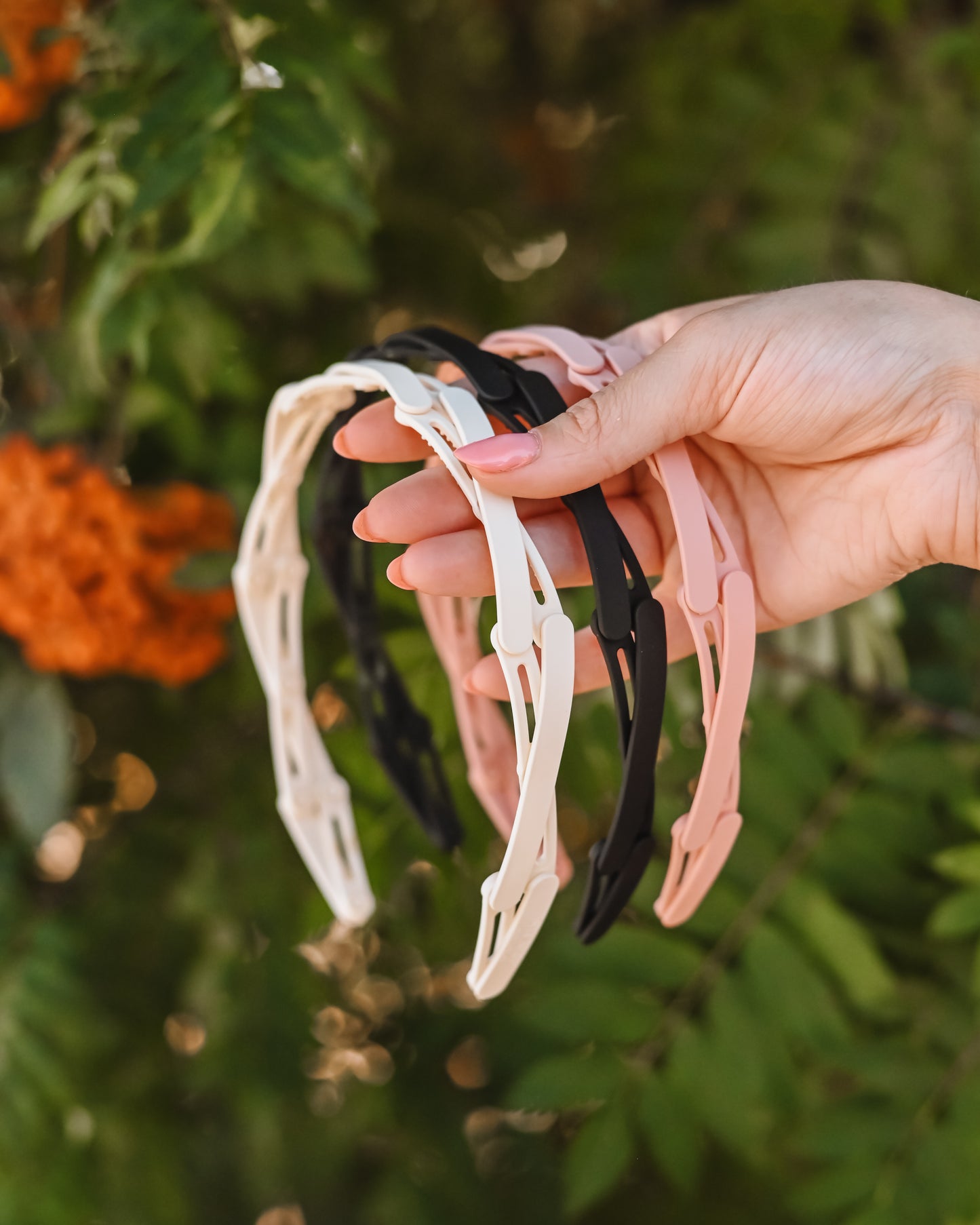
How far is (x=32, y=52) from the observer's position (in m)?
0.80

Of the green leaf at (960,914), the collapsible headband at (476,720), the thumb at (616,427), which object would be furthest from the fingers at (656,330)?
the green leaf at (960,914)

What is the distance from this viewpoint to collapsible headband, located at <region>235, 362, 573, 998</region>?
0.44 metres

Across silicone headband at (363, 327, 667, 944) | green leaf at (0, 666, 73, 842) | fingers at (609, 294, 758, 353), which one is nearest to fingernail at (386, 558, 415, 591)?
silicone headband at (363, 327, 667, 944)

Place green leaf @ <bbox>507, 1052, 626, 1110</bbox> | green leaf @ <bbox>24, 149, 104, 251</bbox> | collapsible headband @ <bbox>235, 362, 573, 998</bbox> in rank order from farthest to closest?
green leaf @ <bbox>507, 1052, 626, 1110</bbox> < green leaf @ <bbox>24, 149, 104, 251</bbox> < collapsible headband @ <bbox>235, 362, 573, 998</bbox>

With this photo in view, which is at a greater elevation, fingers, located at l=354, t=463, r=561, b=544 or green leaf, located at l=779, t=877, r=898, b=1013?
fingers, located at l=354, t=463, r=561, b=544

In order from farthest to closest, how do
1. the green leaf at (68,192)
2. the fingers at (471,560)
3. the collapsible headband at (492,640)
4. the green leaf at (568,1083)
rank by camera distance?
the green leaf at (568,1083) → the green leaf at (68,192) → the fingers at (471,560) → the collapsible headband at (492,640)

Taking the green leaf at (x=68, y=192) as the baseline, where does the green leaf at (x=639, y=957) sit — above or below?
below

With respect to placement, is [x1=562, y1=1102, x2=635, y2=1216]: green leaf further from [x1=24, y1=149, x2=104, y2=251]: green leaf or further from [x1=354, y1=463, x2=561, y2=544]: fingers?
[x1=24, y1=149, x2=104, y2=251]: green leaf

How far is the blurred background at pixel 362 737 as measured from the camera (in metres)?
0.77

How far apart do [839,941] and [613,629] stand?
499 millimetres

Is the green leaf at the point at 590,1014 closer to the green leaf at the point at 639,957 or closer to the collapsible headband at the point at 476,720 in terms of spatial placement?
the green leaf at the point at 639,957

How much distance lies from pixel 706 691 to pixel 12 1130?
0.79 metres

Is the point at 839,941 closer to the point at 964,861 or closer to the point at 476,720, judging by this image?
the point at 964,861

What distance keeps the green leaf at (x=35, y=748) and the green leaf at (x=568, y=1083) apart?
46 cm
